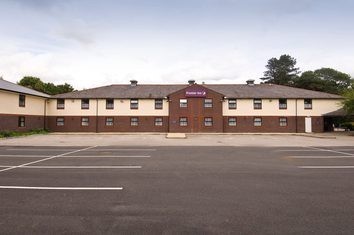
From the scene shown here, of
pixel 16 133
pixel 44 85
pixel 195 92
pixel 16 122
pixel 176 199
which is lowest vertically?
pixel 176 199

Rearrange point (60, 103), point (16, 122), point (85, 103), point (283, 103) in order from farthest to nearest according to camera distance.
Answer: point (60, 103), point (85, 103), point (283, 103), point (16, 122)

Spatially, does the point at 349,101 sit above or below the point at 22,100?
below

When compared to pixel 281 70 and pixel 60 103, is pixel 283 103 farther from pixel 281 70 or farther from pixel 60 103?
pixel 281 70

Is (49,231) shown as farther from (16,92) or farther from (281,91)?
(281,91)

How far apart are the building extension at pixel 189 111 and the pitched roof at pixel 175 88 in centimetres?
14

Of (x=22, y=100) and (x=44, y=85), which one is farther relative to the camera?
(x=44, y=85)

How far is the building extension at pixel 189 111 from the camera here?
41938 mm

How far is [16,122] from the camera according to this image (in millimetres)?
36156

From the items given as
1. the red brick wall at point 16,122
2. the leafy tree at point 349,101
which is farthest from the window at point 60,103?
the leafy tree at point 349,101

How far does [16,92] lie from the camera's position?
35.5 metres

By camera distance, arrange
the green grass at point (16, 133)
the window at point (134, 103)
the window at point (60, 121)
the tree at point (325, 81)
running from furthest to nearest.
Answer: the tree at point (325, 81)
the window at point (60, 121)
the window at point (134, 103)
the green grass at point (16, 133)

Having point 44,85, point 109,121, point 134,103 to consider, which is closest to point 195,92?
point 134,103

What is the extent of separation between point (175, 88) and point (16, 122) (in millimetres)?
22600

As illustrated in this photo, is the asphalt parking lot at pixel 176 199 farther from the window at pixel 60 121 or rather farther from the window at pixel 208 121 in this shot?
the window at pixel 60 121
